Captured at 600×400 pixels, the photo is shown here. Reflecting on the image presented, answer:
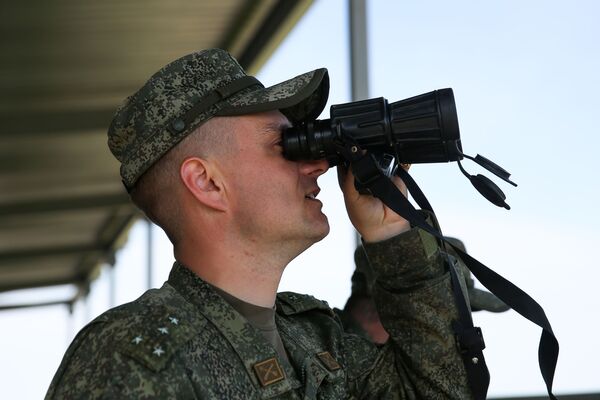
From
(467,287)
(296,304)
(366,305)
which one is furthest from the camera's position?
(366,305)

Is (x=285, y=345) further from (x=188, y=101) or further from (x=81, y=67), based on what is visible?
(x=81, y=67)

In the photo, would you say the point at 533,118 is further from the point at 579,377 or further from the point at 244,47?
the point at 244,47

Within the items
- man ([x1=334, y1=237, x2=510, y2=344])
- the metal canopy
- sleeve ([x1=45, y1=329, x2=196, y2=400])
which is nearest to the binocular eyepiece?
sleeve ([x1=45, y1=329, x2=196, y2=400])

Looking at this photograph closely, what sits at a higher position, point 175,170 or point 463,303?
point 175,170

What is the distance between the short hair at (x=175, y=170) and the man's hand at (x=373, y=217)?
212 mm

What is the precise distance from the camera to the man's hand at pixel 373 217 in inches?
67.7

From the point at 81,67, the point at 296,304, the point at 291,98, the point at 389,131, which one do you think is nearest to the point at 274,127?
the point at 291,98

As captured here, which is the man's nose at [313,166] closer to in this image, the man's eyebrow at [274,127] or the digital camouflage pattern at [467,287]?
the man's eyebrow at [274,127]

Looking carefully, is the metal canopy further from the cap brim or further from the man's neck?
the man's neck

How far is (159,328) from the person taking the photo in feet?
4.73

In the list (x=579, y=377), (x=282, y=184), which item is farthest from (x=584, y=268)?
(x=282, y=184)

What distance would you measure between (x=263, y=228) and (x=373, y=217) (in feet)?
0.65

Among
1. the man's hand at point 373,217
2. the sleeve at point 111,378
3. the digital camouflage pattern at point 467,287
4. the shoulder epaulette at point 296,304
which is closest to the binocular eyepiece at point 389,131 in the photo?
the man's hand at point 373,217

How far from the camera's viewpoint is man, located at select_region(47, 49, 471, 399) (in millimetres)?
1635
